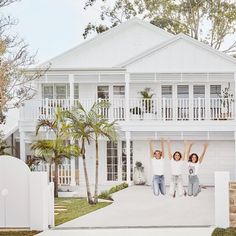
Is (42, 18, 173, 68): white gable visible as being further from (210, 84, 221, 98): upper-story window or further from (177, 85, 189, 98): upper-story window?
(210, 84, 221, 98): upper-story window

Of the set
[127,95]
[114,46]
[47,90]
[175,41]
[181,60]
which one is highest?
[114,46]

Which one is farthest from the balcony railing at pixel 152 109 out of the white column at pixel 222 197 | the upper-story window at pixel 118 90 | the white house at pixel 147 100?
the white column at pixel 222 197

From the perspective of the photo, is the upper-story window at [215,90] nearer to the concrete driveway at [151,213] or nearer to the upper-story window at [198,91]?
the upper-story window at [198,91]

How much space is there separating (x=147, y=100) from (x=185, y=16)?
18.2 meters

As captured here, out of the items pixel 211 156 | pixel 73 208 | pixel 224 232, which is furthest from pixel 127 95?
pixel 224 232

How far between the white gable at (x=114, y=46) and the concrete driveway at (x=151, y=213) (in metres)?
9.68

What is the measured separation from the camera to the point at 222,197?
46.3 feet

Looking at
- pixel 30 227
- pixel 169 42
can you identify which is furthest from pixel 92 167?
pixel 30 227

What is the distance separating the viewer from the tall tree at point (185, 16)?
42.6 m

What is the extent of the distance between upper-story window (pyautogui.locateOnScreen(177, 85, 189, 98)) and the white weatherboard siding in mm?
2085

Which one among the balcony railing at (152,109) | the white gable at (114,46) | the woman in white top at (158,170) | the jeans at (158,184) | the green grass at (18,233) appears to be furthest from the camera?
the white gable at (114,46)

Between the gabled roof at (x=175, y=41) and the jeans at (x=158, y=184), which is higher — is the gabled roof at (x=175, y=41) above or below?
above

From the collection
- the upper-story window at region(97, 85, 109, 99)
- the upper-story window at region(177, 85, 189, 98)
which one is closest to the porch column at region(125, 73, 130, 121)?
the upper-story window at region(97, 85, 109, 99)

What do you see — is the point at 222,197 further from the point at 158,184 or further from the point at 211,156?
the point at 211,156
